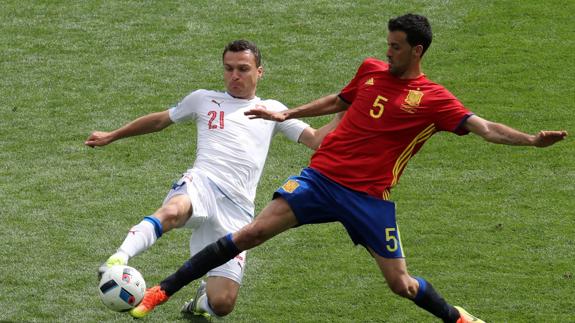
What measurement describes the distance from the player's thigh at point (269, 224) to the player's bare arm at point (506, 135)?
138 centimetres

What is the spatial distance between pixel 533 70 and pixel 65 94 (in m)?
5.55

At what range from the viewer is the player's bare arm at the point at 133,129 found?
30.7 ft

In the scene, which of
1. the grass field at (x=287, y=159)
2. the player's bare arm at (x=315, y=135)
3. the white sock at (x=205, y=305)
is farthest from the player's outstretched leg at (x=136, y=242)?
the player's bare arm at (x=315, y=135)

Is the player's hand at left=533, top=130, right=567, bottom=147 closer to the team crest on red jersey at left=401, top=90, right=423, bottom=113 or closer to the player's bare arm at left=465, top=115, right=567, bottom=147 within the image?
the player's bare arm at left=465, top=115, right=567, bottom=147

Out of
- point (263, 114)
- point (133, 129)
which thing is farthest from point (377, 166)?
point (133, 129)

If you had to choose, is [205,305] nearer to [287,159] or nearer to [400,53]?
[400,53]

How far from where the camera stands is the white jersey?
9.44 m

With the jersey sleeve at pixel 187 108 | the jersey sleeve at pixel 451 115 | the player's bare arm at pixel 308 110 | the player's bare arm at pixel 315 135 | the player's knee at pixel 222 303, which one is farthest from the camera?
the jersey sleeve at pixel 187 108

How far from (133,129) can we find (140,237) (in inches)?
48.6

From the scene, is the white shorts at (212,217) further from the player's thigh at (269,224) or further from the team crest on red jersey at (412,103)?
the team crest on red jersey at (412,103)

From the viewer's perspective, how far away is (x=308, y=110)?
Result: 864 cm

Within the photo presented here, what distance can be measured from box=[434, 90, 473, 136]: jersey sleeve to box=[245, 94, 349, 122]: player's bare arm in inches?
31.3

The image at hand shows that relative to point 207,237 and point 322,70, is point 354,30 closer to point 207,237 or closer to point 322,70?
point 322,70

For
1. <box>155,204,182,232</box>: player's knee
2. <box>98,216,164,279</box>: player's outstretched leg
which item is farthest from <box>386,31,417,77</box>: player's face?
<box>98,216,164,279</box>: player's outstretched leg
